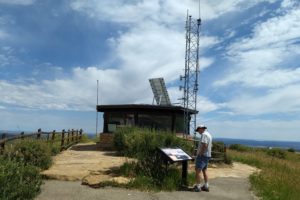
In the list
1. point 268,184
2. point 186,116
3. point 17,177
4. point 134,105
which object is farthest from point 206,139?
point 186,116

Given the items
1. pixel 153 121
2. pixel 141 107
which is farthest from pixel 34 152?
pixel 153 121

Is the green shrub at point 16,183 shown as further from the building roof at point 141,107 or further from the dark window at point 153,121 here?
the dark window at point 153,121

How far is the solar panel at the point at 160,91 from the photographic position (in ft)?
93.1

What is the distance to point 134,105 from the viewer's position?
22641mm

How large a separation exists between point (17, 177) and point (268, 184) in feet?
26.9

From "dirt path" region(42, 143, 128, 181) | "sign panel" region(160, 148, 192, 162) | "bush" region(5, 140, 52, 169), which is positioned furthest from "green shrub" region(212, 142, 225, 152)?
"bush" region(5, 140, 52, 169)

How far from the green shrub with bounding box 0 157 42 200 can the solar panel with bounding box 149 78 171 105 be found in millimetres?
19135

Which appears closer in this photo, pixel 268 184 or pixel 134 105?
pixel 268 184

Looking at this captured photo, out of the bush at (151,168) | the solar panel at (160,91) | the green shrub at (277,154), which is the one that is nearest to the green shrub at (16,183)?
the bush at (151,168)

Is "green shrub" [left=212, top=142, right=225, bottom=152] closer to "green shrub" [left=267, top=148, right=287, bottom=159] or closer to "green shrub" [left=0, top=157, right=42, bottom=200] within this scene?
"green shrub" [left=0, top=157, right=42, bottom=200]

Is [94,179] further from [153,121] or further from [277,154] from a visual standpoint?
[277,154]

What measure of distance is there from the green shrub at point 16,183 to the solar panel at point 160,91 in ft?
62.8

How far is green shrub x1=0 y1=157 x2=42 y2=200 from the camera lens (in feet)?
25.2

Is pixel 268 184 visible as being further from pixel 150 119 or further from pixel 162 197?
pixel 150 119
